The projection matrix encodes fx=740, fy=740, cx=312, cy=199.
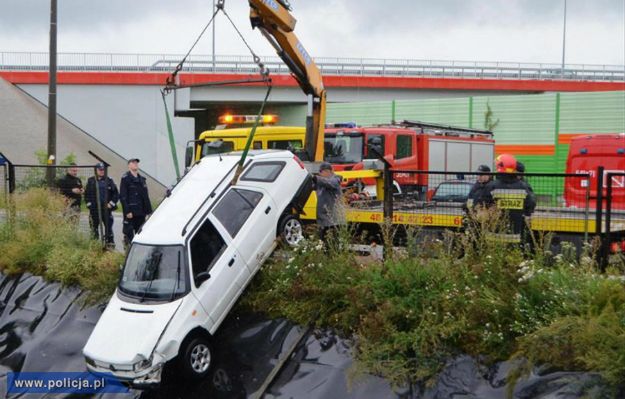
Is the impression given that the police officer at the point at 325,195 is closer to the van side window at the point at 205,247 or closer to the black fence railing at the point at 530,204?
the black fence railing at the point at 530,204

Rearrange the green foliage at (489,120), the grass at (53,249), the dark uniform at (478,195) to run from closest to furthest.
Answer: the dark uniform at (478,195), the grass at (53,249), the green foliage at (489,120)

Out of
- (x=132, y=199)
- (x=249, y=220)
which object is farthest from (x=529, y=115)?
(x=249, y=220)

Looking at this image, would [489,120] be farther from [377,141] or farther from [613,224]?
[613,224]

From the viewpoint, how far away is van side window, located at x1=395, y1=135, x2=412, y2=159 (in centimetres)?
1908

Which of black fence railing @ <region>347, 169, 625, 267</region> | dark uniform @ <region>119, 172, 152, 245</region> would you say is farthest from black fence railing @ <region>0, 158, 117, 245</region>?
black fence railing @ <region>347, 169, 625, 267</region>

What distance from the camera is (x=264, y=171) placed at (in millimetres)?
9836

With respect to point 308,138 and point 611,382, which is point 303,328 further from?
point 308,138

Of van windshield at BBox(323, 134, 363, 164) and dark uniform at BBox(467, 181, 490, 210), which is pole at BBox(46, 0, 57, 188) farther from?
dark uniform at BBox(467, 181, 490, 210)

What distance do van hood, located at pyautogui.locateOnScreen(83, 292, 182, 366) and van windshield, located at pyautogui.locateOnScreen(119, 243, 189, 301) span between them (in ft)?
0.50

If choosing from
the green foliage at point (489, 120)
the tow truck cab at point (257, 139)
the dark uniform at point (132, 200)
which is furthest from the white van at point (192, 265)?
the green foliage at point (489, 120)

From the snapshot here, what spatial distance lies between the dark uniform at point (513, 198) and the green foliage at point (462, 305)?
0.51m

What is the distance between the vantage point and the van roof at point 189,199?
871 cm

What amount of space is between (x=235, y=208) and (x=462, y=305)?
3186 millimetres

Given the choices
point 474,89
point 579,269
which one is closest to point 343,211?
point 579,269
